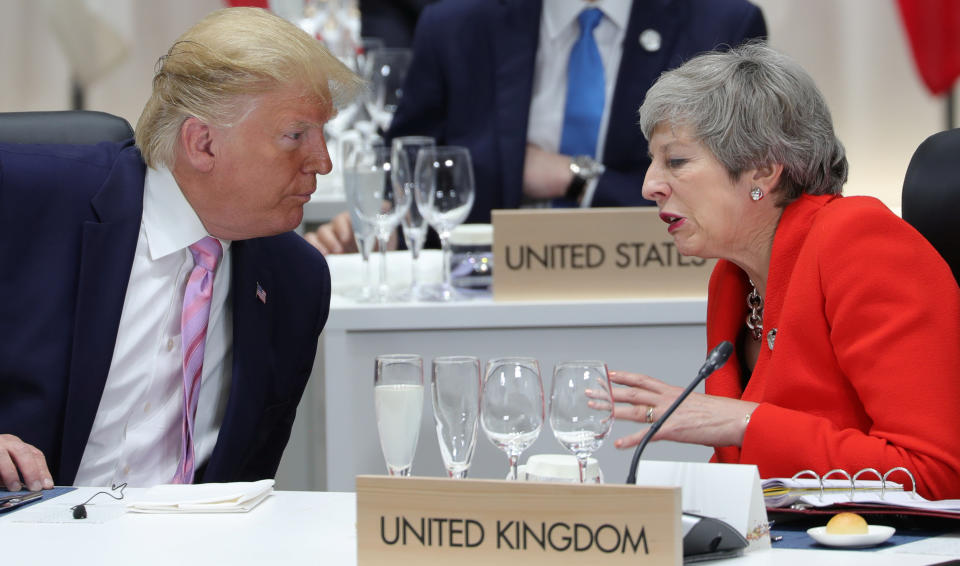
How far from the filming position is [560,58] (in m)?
2.98

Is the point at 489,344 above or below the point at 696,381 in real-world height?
below

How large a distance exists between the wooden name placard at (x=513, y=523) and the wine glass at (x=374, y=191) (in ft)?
4.07

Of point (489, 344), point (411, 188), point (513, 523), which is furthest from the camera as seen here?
point (411, 188)

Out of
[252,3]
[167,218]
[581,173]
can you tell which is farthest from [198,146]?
[252,3]

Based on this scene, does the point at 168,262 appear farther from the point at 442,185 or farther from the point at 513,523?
the point at 513,523

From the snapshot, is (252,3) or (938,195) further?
(252,3)

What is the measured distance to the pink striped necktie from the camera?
171 cm

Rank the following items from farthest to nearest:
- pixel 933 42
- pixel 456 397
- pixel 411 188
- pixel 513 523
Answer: pixel 933 42, pixel 411 188, pixel 456 397, pixel 513 523

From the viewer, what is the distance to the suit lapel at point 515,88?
2.95 metres

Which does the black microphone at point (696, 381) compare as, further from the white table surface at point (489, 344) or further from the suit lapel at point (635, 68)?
the suit lapel at point (635, 68)

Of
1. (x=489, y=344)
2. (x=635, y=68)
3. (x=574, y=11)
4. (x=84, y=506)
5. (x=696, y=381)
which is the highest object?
(x=574, y=11)

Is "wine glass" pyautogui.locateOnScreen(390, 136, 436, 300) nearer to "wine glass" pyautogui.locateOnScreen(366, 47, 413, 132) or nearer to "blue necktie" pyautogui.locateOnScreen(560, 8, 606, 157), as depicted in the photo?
"blue necktie" pyautogui.locateOnScreen(560, 8, 606, 157)

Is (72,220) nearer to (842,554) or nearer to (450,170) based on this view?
(450,170)

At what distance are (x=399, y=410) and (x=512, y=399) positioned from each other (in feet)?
0.42
